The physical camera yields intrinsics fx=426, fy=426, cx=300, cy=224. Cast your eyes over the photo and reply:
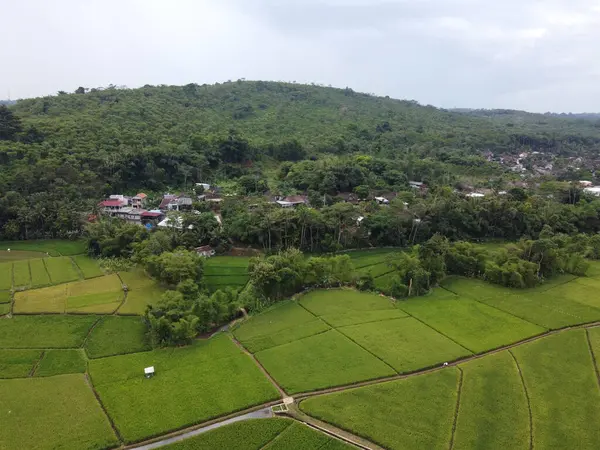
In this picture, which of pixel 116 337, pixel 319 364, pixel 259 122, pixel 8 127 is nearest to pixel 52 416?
pixel 116 337

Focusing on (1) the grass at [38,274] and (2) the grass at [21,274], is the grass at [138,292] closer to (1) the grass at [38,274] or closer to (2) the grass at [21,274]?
(1) the grass at [38,274]

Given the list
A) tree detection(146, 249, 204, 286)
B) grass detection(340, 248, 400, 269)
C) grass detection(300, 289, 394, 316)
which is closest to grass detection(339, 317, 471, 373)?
grass detection(300, 289, 394, 316)

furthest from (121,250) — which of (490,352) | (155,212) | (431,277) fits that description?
(490,352)

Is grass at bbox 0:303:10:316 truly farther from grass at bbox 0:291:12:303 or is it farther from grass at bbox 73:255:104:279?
grass at bbox 73:255:104:279

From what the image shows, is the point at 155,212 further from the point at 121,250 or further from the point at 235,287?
the point at 235,287

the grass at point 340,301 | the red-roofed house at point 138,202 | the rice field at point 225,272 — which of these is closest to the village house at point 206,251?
the rice field at point 225,272

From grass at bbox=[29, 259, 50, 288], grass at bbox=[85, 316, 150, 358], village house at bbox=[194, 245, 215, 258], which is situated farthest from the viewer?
village house at bbox=[194, 245, 215, 258]
